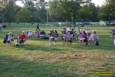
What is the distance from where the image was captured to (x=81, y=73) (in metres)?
13.5

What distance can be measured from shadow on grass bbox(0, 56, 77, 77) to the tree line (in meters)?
55.0

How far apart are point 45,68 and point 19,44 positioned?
12.0 m

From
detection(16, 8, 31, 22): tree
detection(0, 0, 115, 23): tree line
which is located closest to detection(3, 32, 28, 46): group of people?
detection(0, 0, 115, 23): tree line

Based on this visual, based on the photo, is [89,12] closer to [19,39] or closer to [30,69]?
[19,39]

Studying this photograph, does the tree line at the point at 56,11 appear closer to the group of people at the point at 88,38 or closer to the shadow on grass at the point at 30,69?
the group of people at the point at 88,38

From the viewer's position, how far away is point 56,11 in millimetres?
87375

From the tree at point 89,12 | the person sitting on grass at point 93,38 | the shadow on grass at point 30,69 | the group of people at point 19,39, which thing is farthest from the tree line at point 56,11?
the shadow on grass at point 30,69

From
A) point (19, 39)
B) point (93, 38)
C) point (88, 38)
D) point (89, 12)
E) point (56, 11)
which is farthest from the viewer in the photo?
point (89, 12)

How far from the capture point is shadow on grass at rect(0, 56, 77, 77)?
527 inches

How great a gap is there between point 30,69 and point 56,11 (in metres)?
73.3

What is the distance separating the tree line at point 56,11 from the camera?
78188mm

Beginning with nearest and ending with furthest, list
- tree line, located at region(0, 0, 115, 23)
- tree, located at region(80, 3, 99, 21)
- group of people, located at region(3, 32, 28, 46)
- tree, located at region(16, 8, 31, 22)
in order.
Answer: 1. group of people, located at region(3, 32, 28, 46)
2. tree line, located at region(0, 0, 115, 23)
3. tree, located at region(80, 3, 99, 21)
4. tree, located at region(16, 8, 31, 22)

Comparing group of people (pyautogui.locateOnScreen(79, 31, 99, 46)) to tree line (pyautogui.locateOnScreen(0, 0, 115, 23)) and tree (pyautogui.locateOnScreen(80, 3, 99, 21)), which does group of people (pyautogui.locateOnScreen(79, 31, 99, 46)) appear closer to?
tree line (pyautogui.locateOnScreen(0, 0, 115, 23))

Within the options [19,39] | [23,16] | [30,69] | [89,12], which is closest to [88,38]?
[19,39]
